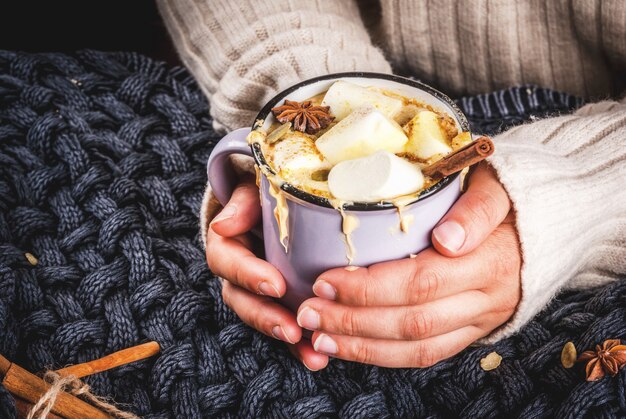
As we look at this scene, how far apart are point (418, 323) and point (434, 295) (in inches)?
1.1

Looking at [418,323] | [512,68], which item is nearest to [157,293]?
[418,323]

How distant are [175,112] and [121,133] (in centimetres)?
8

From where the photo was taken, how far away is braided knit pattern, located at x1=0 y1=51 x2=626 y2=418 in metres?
0.61

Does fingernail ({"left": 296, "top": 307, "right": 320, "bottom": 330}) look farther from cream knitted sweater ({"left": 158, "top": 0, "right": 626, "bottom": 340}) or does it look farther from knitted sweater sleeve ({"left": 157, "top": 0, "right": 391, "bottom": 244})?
knitted sweater sleeve ({"left": 157, "top": 0, "right": 391, "bottom": 244})

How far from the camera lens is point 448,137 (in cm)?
55

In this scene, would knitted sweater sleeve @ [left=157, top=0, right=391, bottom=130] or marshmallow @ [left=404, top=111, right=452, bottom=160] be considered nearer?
marshmallow @ [left=404, top=111, right=452, bottom=160]

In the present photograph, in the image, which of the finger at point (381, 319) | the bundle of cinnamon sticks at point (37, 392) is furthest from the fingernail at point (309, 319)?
the bundle of cinnamon sticks at point (37, 392)

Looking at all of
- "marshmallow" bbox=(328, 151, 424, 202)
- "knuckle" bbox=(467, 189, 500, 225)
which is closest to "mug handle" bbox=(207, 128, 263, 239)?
"marshmallow" bbox=(328, 151, 424, 202)

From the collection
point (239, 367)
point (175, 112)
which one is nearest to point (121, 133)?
point (175, 112)

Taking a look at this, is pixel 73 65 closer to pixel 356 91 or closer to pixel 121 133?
pixel 121 133

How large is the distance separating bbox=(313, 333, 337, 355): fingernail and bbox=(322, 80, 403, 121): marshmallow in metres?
0.20

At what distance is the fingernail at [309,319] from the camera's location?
0.57 metres

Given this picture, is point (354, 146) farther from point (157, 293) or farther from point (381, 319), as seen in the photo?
point (157, 293)

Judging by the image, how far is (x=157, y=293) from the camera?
0.68 meters
